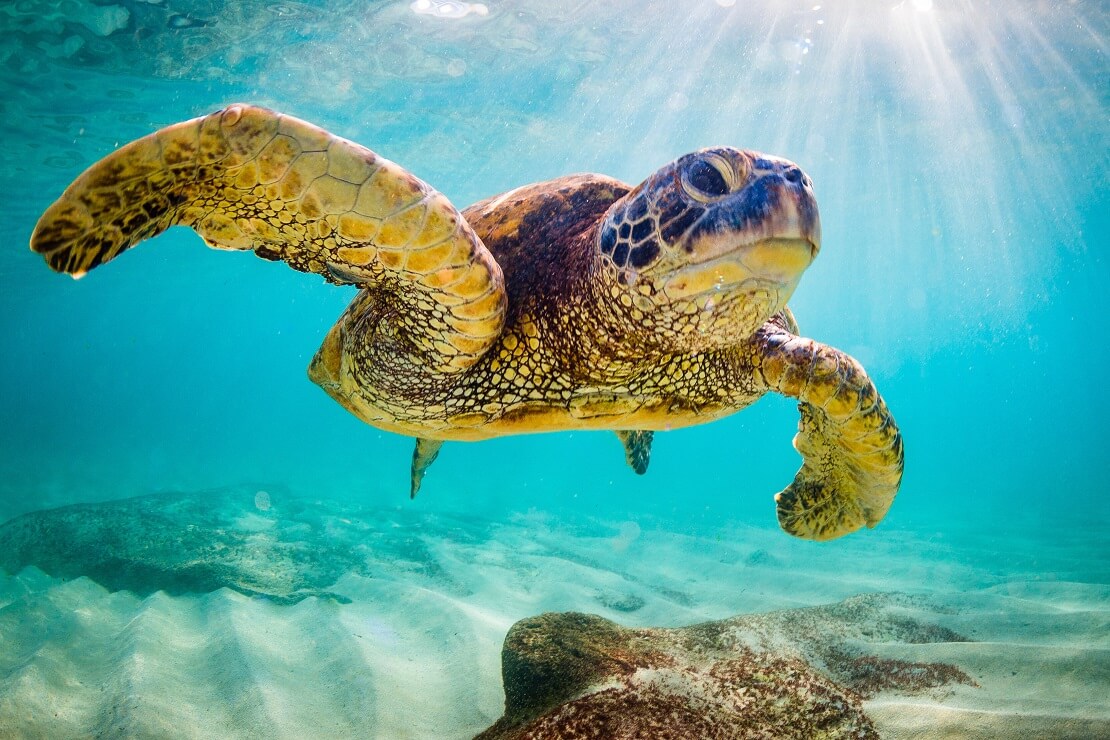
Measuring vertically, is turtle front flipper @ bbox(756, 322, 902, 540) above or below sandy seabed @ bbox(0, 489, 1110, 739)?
above

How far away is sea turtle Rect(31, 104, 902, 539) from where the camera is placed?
1.96m

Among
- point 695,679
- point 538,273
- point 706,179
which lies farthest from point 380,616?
point 706,179

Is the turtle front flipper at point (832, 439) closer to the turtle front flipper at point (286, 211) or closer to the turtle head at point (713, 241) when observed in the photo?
the turtle head at point (713, 241)

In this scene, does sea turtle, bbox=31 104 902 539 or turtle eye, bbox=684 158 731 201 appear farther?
turtle eye, bbox=684 158 731 201

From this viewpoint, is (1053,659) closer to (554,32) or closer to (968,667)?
(968,667)

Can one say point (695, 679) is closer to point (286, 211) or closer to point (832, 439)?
point (832, 439)

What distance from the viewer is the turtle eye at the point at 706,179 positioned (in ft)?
7.00

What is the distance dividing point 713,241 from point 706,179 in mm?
276

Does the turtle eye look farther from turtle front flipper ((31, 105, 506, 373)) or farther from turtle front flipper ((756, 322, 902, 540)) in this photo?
turtle front flipper ((756, 322, 902, 540))

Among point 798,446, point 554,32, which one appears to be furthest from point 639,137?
point 798,446

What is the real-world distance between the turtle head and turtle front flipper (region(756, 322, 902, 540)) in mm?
603

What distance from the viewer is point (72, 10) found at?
11172mm

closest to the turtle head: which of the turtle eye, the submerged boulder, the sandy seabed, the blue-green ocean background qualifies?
the turtle eye

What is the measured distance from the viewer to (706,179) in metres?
A: 2.16
